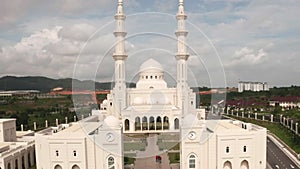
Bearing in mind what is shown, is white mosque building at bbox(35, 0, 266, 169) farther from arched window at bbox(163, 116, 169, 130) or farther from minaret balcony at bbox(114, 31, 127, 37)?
minaret balcony at bbox(114, 31, 127, 37)

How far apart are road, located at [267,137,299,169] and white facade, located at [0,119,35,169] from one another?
11.9 metres

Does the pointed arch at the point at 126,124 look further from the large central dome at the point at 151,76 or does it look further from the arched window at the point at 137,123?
the large central dome at the point at 151,76

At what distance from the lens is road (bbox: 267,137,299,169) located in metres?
13.9

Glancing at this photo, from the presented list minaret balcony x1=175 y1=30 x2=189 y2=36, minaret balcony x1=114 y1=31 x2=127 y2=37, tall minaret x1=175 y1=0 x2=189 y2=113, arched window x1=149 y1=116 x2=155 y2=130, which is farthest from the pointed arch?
minaret balcony x1=175 y1=30 x2=189 y2=36

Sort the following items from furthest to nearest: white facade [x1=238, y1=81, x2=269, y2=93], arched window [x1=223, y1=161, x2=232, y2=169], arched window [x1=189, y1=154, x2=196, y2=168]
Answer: white facade [x1=238, y1=81, x2=269, y2=93]
arched window [x1=223, y1=161, x2=232, y2=169]
arched window [x1=189, y1=154, x2=196, y2=168]

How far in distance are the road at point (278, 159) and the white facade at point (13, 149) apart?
11.9 meters

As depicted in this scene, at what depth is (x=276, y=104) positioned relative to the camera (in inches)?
1313

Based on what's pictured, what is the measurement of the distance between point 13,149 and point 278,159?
13194 mm

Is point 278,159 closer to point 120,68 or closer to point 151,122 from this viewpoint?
point 151,122

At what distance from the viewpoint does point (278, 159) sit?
15141mm

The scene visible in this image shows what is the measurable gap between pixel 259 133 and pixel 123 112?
432 inches

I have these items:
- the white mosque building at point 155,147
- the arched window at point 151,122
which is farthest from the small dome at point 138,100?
the white mosque building at point 155,147

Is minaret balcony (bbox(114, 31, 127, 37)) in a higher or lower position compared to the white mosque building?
higher

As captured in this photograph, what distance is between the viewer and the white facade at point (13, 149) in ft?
41.2
